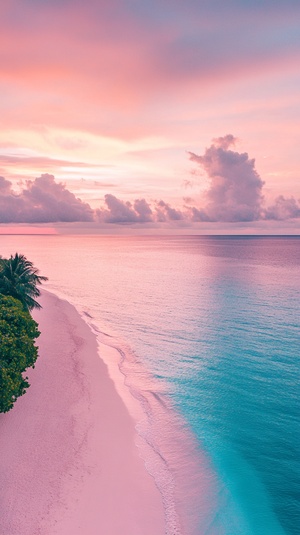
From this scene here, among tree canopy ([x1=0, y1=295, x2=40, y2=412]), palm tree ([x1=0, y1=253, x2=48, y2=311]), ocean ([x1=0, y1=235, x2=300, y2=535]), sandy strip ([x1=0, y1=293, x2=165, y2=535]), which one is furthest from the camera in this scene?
palm tree ([x1=0, y1=253, x2=48, y2=311])

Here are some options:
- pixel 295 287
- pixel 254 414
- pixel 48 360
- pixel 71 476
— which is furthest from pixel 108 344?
pixel 295 287

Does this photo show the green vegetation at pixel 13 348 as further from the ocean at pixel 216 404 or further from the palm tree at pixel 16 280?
the ocean at pixel 216 404

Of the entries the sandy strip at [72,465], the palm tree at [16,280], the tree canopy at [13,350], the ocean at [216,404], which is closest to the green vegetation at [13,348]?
the tree canopy at [13,350]

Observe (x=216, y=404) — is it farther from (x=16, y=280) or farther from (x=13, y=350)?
(x=16, y=280)

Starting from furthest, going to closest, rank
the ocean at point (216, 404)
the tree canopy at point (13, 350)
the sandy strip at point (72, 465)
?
1. the tree canopy at point (13, 350)
2. the ocean at point (216, 404)
3. the sandy strip at point (72, 465)

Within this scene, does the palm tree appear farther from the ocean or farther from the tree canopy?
the ocean

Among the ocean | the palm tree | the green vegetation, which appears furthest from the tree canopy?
the ocean

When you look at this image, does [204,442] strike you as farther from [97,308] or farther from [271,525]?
[97,308]
